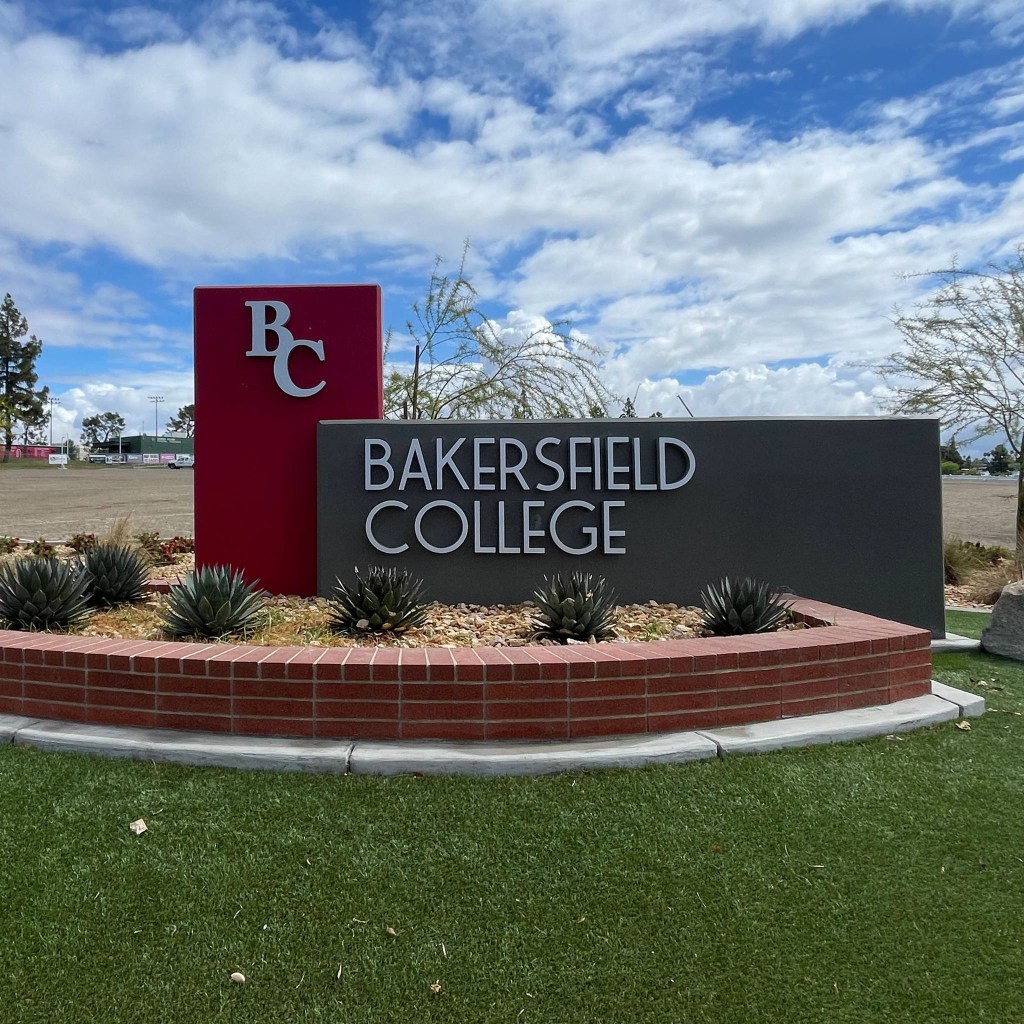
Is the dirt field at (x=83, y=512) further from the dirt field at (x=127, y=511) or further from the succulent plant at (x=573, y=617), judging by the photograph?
the succulent plant at (x=573, y=617)

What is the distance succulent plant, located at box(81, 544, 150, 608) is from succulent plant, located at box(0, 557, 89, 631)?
25.6 inches

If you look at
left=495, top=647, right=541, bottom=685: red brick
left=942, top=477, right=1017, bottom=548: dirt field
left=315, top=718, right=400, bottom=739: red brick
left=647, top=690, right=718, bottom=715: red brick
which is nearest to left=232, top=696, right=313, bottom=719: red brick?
left=315, top=718, right=400, bottom=739: red brick

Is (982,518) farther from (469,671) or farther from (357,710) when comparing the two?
(357,710)

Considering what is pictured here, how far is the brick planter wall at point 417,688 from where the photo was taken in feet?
12.2

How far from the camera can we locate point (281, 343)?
708cm

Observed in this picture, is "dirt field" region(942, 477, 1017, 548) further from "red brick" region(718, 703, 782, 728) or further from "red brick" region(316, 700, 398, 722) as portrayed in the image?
"red brick" region(316, 700, 398, 722)

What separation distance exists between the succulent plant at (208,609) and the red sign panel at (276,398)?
77.3 inches

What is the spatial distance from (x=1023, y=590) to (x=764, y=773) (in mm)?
4104

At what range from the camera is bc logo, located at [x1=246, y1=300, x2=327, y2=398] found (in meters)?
7.07

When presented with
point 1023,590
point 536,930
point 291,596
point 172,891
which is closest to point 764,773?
point 536,930

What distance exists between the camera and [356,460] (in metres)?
6.78

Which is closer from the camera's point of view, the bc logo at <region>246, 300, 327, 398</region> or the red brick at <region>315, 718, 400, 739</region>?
the red brick at <region>315, 718, 400, 739</region>

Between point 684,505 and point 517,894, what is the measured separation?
4.53m

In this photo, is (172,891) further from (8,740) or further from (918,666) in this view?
(918,666)
